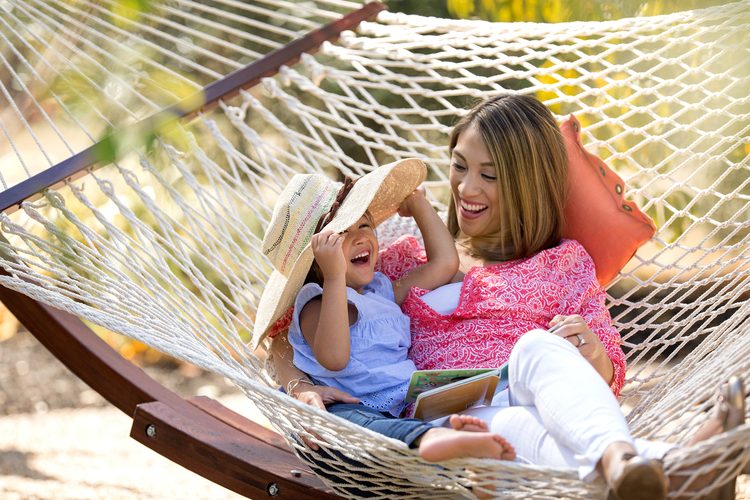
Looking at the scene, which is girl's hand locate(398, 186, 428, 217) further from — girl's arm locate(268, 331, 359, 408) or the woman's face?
girl's arm locate(268, 331, 359, 408)

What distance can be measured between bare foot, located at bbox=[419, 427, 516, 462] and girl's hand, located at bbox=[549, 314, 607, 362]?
1.14ft

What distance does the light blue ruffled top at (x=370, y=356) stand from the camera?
1673 mm

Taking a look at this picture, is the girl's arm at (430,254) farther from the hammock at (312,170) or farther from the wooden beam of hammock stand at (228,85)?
the wooden beam of hammock stand at (228,85)

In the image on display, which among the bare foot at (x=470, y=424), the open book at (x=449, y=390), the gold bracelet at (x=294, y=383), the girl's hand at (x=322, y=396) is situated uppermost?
the bare foot at (x=470, y=424)

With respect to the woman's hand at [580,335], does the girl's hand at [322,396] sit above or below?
below

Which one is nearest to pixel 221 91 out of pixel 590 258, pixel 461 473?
pixel 590 258

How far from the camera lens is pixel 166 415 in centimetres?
180

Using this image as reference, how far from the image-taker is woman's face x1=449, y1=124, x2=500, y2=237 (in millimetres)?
1855

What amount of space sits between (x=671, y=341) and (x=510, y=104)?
1.96 feet

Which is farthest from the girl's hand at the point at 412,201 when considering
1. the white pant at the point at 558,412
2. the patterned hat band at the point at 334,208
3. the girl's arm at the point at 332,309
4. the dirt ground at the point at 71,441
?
the dirt ground at the point at 71,441

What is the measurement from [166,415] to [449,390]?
0.62 meters

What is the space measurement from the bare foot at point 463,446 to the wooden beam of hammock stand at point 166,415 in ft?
1.43

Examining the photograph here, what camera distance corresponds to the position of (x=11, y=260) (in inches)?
76.8

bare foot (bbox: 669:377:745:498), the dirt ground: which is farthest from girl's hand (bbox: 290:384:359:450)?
the dirt ground
